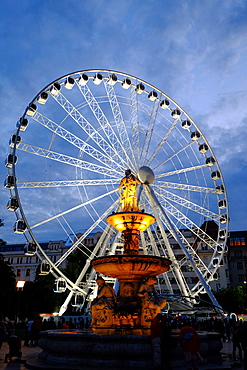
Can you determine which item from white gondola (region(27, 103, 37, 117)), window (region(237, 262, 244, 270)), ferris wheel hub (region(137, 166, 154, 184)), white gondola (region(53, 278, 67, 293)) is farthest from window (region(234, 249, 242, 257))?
white gondola (region(27, 103, 37, 117))

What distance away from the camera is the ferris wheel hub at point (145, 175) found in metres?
26.8

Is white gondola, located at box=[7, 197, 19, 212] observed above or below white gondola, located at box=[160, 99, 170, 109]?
below

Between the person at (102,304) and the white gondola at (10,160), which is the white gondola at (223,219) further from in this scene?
the person at (102,304)

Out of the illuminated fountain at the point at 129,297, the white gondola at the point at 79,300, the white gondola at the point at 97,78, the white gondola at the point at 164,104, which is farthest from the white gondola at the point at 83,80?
the white gondola at the point at 79,300

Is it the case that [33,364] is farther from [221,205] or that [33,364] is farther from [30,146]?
[221,205]

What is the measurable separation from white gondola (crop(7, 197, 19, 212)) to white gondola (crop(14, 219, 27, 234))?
83cm

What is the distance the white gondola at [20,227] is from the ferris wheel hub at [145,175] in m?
9.42

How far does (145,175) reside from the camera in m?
27.0

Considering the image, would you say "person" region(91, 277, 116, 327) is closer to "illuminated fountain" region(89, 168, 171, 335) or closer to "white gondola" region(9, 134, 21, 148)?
"illuminated fountain" region(89, 168, 171, 335)

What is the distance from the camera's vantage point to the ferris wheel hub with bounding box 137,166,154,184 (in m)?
26.8

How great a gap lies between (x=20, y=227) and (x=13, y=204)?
1.51 m

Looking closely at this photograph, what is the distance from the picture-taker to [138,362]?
338 inches

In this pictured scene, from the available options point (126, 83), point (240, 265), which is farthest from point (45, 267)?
point (240, 265)

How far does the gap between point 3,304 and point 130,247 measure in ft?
85.0
